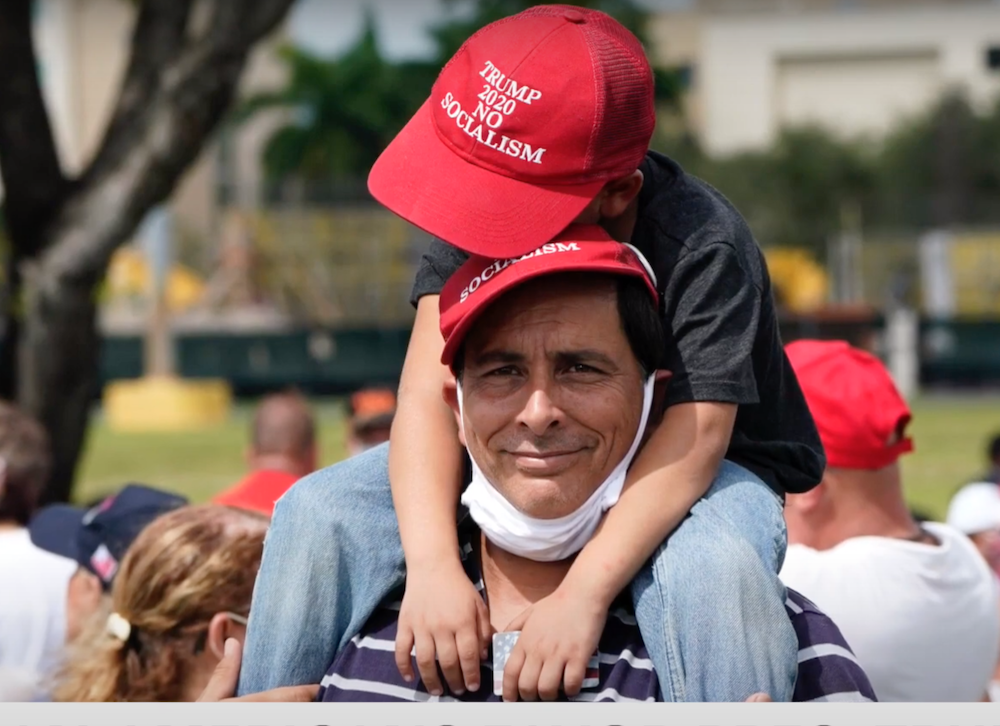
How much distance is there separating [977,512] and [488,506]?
3.59 meters

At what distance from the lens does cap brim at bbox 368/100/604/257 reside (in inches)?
87.5

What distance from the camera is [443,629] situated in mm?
2232

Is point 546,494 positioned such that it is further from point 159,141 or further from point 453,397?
point 159,141

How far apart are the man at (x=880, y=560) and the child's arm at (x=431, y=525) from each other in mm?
1244

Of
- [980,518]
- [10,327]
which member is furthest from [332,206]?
[980,518]

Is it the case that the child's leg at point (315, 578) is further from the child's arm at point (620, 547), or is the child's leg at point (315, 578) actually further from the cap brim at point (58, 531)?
the cap brim at point (58, 531)

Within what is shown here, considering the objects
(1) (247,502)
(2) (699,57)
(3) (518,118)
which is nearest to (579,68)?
(3) (518,118)

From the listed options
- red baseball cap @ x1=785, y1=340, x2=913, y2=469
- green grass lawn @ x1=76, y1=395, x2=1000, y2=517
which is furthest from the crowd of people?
green grass lawn @ x1=76, y1=395, x2=1000, y2=517

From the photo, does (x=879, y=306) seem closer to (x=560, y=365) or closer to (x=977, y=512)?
(x=977, y=512)

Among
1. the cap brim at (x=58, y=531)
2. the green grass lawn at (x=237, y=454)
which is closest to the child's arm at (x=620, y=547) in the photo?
the cap brim at (x=58, y=531)

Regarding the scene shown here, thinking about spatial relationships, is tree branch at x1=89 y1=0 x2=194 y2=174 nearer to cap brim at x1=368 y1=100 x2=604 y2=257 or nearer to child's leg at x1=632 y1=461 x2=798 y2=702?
cap brim at x1=368 y1=100 x2=604 y2=257

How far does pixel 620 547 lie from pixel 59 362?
5.94m

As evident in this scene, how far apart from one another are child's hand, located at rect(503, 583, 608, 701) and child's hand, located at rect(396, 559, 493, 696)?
0.21ft

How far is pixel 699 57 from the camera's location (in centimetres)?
6706
